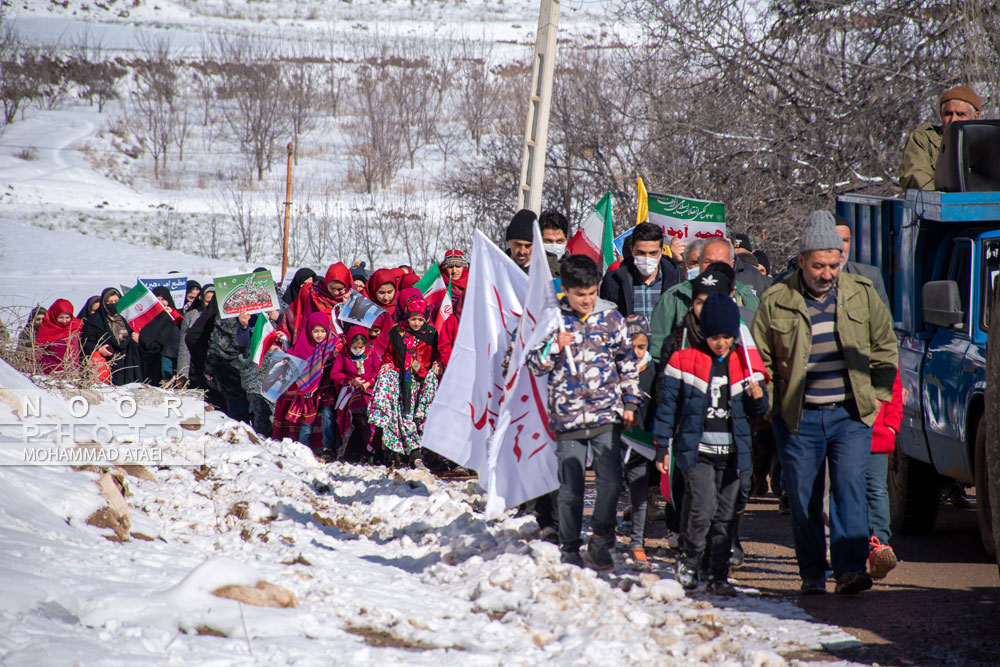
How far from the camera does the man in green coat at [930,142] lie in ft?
26.8

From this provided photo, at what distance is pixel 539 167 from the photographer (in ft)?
34.1

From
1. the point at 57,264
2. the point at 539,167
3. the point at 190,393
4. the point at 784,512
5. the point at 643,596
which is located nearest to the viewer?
the point at 643,596

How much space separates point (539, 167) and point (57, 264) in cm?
3116

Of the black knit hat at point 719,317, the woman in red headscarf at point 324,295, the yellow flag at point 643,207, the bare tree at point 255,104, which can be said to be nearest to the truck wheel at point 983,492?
the black knit hat at point 719,317

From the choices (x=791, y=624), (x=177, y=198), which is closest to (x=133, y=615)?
(x=791, y=624)

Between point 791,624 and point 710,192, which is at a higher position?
point 710,192

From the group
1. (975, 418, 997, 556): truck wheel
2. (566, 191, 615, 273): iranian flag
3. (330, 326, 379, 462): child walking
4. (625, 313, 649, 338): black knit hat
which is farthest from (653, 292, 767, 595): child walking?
(330, 326, 379, 462): child walking

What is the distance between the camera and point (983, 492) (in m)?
6.24

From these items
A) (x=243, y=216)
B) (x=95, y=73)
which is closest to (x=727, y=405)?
(x=243, y=216)

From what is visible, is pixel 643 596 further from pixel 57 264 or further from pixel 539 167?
pixel 57 264

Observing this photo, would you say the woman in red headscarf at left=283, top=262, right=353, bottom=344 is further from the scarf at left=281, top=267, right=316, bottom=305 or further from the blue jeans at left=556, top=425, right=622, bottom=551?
the blue jeans at left=556, top=425, right=622, bottom=551

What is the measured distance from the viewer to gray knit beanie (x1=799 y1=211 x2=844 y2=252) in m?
6.02

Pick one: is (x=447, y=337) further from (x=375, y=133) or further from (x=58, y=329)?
(x=375, y=133)

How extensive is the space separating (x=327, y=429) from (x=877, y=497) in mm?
6954
